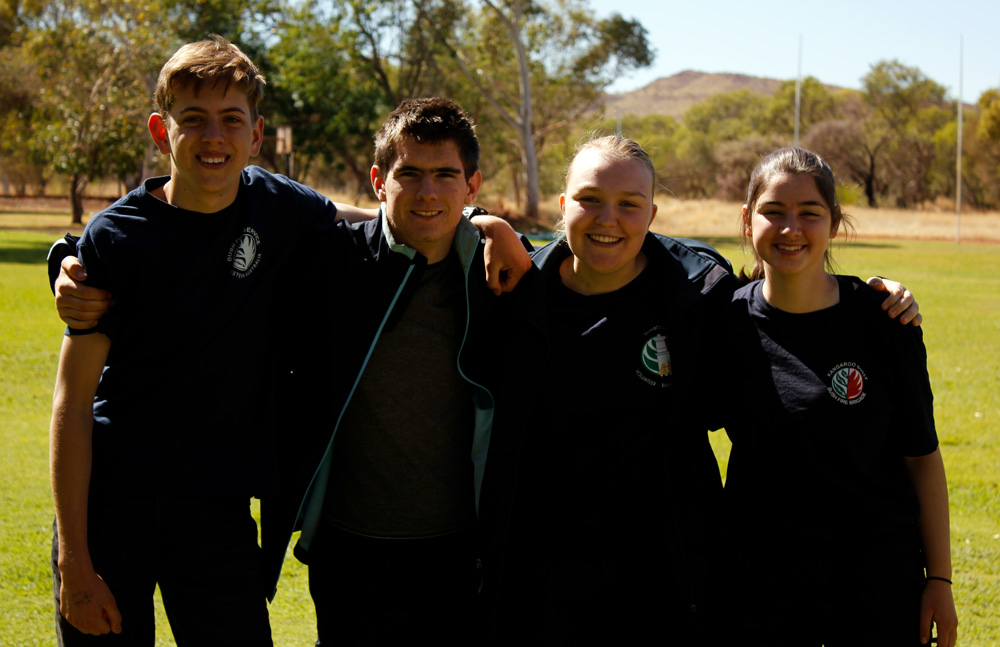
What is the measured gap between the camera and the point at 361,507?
2.83 m

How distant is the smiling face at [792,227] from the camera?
107 inches

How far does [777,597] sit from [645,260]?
110cm

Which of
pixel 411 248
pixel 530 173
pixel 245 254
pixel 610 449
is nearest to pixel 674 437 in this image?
pixel 610 449

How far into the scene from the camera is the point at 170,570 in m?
2.51

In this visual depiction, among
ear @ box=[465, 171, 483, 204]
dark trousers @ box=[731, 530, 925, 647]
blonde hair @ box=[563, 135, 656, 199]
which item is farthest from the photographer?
ear @ box=[465, 171, 483, 204]

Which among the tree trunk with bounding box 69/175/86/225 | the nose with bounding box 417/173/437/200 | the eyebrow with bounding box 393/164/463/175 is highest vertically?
the tree trunk with bounding box 69/175/86/225

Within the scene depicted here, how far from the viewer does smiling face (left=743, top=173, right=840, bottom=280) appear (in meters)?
2.73

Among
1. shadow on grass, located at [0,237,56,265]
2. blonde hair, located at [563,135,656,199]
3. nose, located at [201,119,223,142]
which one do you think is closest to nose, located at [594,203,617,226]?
blonde hair, located at [563,135,656,199]

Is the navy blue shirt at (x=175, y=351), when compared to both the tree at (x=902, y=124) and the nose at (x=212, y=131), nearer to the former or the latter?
the nose at (x=212, y=131)

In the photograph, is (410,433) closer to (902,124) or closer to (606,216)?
(606,216)

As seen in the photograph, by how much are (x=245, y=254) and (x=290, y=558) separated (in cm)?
248

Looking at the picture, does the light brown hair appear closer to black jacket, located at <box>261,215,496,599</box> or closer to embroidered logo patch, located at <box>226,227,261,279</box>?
embroidered logo patch, located at <box>226,227,261,279</box>

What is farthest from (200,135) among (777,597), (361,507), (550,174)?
(550,174)

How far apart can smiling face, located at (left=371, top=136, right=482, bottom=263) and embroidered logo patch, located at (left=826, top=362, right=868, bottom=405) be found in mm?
1223
